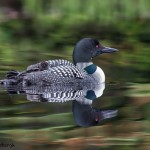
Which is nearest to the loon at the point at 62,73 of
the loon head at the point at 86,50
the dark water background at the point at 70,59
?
the loon head at the point at 86,50

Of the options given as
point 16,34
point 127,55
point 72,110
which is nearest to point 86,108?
point 72,110

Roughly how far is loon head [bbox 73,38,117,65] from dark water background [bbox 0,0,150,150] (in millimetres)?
354

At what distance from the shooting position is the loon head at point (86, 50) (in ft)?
28.9

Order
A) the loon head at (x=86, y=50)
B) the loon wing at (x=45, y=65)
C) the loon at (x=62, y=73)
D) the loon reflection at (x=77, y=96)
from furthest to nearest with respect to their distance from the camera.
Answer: the loon head at (x=86, y=50), the loon wing at (x=45, y=65), the loon at (x=62, y=73), the loon reflection at (x=77, y=96)

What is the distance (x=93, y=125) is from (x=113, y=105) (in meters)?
→ 0.79

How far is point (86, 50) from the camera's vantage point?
887 cm

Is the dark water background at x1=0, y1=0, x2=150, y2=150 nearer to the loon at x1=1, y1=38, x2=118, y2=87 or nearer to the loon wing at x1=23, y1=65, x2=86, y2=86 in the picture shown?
the loon at x1=1, y1=38, x2=118, y2=87

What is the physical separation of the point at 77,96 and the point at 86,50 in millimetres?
1043

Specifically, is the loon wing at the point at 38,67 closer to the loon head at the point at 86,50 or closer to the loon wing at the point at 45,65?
the loon wing at the point at 45,65

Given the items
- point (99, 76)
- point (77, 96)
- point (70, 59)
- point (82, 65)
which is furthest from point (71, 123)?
point (70, 59)

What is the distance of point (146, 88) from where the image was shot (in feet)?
27.2

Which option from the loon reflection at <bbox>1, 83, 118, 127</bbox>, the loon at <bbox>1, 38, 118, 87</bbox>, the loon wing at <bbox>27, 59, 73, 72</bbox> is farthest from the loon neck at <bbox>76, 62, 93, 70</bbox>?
the loon wing at <bbox>27, 59, 73, 72</bbox>

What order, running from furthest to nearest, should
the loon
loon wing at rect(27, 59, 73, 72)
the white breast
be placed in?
the white breast, loon wing at rect(27, 59, 73, 72), the loon

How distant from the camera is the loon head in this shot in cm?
881
